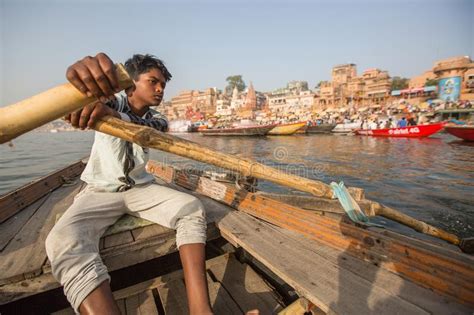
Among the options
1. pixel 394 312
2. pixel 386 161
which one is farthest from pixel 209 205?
pixel 386 161

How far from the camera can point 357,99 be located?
218 ft

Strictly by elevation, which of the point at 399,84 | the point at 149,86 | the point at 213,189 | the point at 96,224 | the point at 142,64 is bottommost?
the point at 213,189

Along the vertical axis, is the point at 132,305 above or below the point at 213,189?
below

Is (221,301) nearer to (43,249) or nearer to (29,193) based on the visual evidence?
(43,249)

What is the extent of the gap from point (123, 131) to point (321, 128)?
36709mm

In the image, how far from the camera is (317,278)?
5.14ft

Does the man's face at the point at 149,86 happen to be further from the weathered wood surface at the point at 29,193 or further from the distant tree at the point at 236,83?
the distant tree at the point at 236,83

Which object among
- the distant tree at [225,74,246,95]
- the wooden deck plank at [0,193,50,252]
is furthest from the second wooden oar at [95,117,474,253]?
the distant tree at [225,74,246,95]

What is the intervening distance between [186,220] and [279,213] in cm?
109

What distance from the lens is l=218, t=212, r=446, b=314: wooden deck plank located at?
134cm

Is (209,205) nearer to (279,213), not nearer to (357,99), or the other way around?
(279,213)

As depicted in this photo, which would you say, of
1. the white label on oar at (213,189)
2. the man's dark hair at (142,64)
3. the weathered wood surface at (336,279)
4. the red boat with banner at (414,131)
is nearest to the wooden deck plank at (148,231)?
the weathered wood surface at (336,279)

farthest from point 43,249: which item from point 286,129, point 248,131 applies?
point 248,131

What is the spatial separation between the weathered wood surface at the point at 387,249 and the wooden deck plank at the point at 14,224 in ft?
7.62
